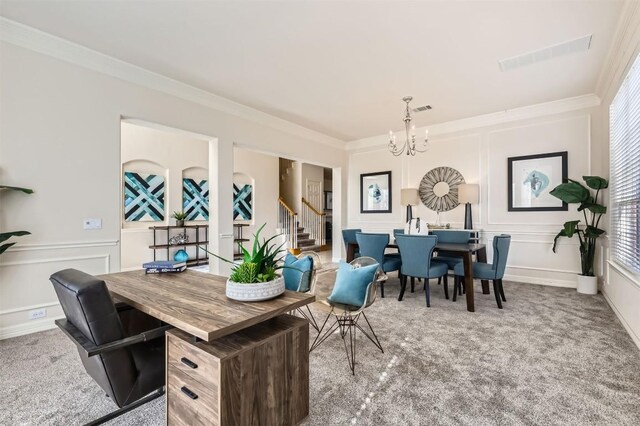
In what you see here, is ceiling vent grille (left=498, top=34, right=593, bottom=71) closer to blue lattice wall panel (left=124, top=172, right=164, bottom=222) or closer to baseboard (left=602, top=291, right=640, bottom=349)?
baseboard (left=602, top=291, right=640, bottom=349)

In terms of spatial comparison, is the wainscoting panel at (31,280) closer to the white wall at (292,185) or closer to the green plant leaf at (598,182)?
the white wall at (292,185)

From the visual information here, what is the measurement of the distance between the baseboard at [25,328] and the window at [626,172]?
5544mm

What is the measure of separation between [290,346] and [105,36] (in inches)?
134

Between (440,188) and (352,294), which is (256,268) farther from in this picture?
(440,188)

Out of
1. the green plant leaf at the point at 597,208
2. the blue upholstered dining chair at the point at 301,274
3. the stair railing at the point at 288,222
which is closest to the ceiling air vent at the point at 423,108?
the green plant leaf at the point at 597,208

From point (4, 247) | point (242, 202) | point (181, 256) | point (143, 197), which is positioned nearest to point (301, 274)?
point (4, 247)

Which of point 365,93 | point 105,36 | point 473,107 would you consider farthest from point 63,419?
point 473,107

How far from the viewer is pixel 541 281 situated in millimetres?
4824

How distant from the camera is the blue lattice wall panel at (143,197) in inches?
236

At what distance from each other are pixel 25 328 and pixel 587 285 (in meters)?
6.77

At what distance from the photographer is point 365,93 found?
4.23m

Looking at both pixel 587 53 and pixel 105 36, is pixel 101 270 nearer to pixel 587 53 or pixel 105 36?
pixel 105 36

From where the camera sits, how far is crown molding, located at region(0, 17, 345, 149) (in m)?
2.77

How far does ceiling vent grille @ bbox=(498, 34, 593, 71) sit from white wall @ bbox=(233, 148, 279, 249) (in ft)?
18.4
